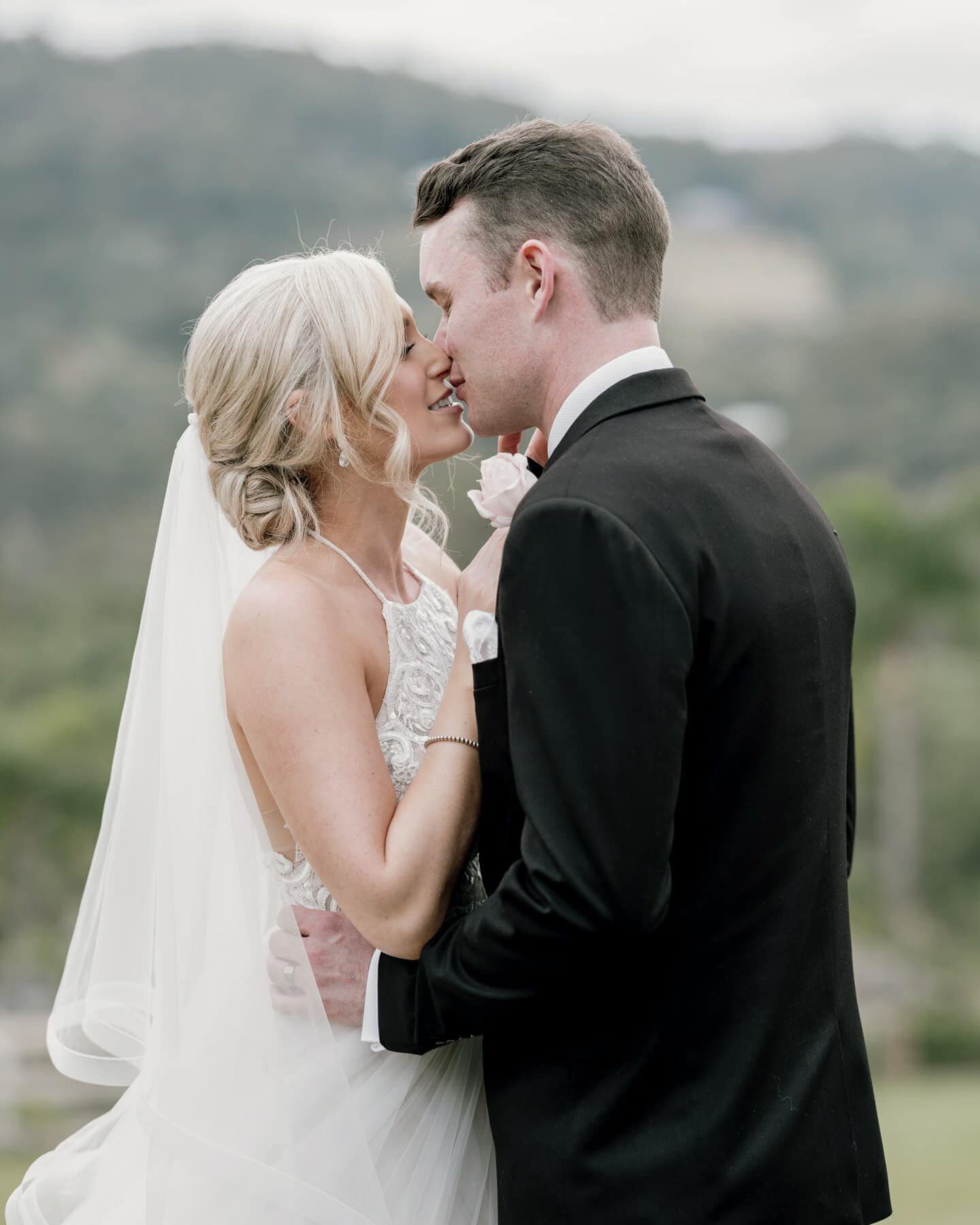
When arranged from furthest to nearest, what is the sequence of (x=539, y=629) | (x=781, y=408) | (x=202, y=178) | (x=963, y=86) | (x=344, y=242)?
(x=963, y=86), (x=202, y=178), (x=781, y=408), (x=344, y=242), (x=539, y=629)

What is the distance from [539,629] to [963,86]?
10388cm

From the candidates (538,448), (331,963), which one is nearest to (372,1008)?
(331,963)

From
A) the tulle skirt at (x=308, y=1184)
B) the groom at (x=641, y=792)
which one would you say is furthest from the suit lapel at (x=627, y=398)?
the tulle skirt at (x=308, y=1184)

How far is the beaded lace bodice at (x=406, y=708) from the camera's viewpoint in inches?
106

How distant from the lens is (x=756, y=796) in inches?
86.1

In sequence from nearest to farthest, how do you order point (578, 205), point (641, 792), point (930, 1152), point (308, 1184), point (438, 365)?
point (641, 792)
point (578, 205)
point (308, 1184)
point (438, 365)
point (930, 1152)

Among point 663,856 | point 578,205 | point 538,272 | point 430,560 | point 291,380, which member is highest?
point 578,205

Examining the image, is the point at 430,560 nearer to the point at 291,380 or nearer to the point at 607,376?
the point at 291,380

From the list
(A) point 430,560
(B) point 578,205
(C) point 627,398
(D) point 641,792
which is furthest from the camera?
(A) point 430,560

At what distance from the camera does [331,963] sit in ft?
8.84

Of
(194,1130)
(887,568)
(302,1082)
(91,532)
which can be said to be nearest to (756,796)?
(302,1082)

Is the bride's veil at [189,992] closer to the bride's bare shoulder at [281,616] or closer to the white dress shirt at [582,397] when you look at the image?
the bride's bare shoulder at [281,616]

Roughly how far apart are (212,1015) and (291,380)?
3.92 feet

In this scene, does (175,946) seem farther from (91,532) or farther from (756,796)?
(91,532)
